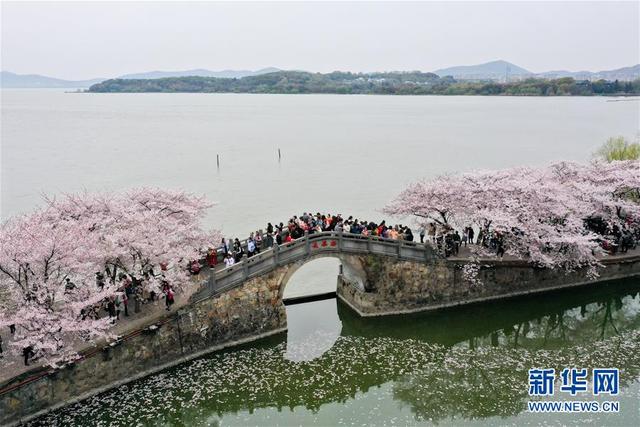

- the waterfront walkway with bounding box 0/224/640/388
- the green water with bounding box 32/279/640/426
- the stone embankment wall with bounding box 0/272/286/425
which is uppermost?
the waterfront walkway with bounding box 0/224/640/388

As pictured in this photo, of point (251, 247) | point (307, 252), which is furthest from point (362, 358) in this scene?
point (251, 247)

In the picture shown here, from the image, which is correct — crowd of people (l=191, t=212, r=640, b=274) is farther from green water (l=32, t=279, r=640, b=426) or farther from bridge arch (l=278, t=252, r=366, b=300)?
green water (l=32, t=279, r=640, b=426)

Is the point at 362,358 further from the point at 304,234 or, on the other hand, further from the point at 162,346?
the point at 162,346

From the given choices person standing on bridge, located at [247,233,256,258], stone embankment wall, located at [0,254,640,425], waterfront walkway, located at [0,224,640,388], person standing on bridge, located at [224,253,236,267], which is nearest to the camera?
stone embankment wall, located at [0,254,640,425]

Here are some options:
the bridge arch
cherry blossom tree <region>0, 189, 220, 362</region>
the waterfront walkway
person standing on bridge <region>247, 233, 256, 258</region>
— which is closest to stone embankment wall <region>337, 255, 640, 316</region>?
the bridge arch

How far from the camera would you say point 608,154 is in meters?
45.3

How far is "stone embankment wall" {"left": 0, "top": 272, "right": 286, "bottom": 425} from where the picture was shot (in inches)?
775

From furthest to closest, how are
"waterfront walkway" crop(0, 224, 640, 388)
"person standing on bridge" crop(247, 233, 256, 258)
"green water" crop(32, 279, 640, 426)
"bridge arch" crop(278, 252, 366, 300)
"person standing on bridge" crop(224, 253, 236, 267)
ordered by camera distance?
"person standing on bridge" crop(247, 233, 256, 258), "person standing on bridge" crop(224, 253, 236, 267), "bridge arch" crop(278, 252, 366, 300), "waterfront walkway" crop(0, 224, 640, 388), "green water" crop(32, 279, 640, 426)

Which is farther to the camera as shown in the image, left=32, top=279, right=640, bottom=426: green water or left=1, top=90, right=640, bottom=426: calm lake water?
left=1, top=90, right=640, bottom=426: calm lake water

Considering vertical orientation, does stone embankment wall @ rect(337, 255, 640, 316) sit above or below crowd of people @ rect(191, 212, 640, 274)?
below

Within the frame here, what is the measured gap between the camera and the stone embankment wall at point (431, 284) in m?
28.2

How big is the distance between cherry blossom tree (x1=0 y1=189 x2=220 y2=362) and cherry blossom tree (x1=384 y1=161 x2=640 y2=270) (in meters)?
13.3

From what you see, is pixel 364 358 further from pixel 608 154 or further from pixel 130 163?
pixel 130 163

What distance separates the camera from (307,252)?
26.1 m
